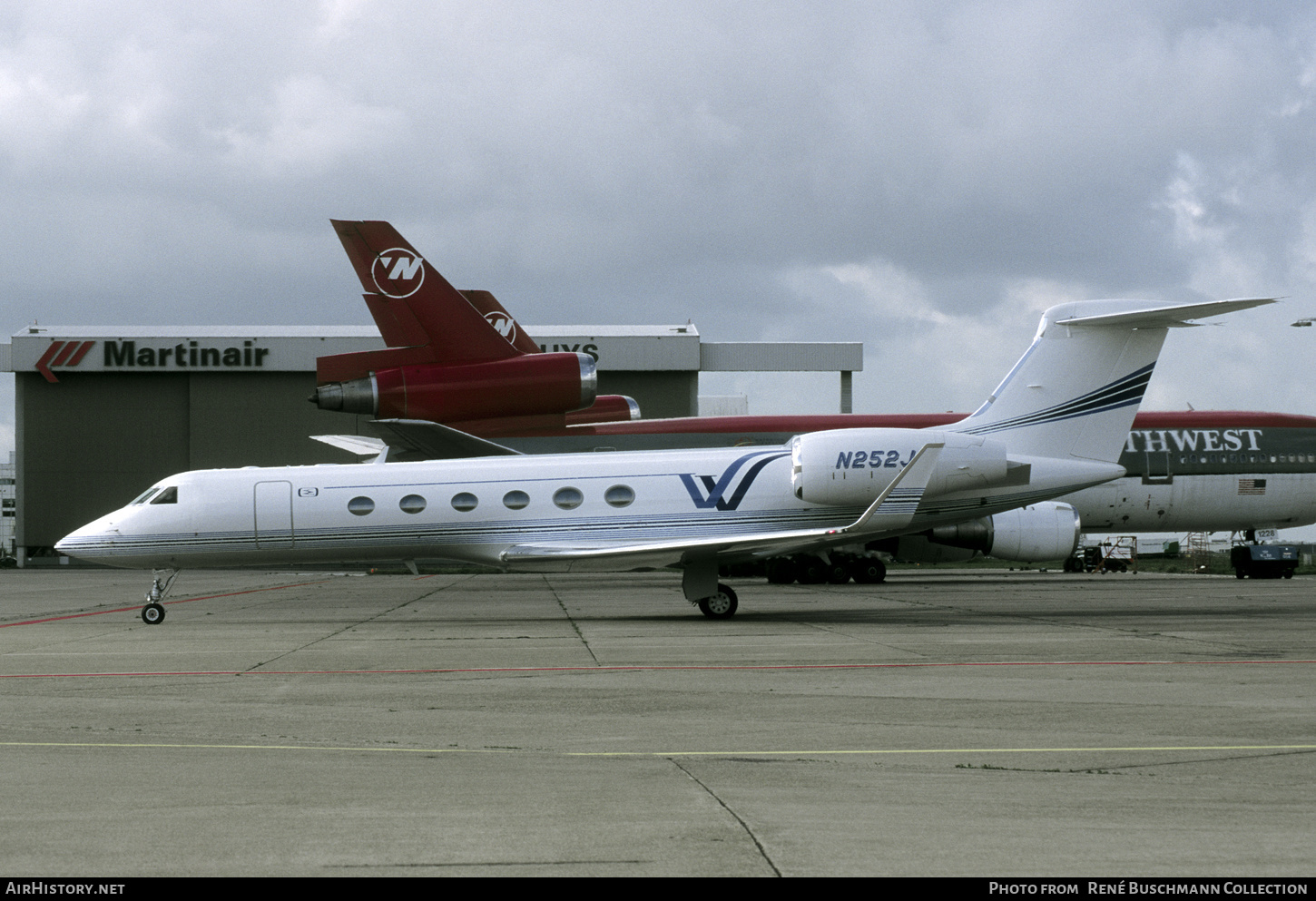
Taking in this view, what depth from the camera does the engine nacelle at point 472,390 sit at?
22.3 metres

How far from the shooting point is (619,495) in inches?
765

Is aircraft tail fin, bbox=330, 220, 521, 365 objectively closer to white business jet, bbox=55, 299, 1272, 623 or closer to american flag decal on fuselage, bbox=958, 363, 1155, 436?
white business jet, bbox=55, 299, 1272, 623

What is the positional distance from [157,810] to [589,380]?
691 inches

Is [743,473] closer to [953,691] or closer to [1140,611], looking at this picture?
[1140,611]

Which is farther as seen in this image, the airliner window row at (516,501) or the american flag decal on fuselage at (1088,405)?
the american flag decal on fuselage at (1088,405)

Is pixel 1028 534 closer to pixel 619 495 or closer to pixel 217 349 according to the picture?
pixel 619 495

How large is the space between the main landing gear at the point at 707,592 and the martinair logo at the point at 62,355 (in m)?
48.0

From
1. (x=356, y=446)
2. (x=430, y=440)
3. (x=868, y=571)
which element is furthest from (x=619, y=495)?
(x=356, y=446)

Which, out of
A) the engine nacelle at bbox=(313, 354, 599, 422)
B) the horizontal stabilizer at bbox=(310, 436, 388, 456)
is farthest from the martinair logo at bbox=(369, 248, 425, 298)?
the horizontal stabilizer at bbox=(310, 436, 388, 456)

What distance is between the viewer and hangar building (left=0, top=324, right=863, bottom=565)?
192ft

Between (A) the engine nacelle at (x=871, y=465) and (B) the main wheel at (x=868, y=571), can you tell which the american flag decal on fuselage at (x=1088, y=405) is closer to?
(A) the engine nacelle at (x=871, y=465)

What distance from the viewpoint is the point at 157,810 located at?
19.2 ft

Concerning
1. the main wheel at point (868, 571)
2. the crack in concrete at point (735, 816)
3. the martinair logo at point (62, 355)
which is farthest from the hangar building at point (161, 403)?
the crack in concrete at point (735, 816)

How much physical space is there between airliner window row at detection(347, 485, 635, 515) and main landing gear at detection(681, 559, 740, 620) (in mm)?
1448
